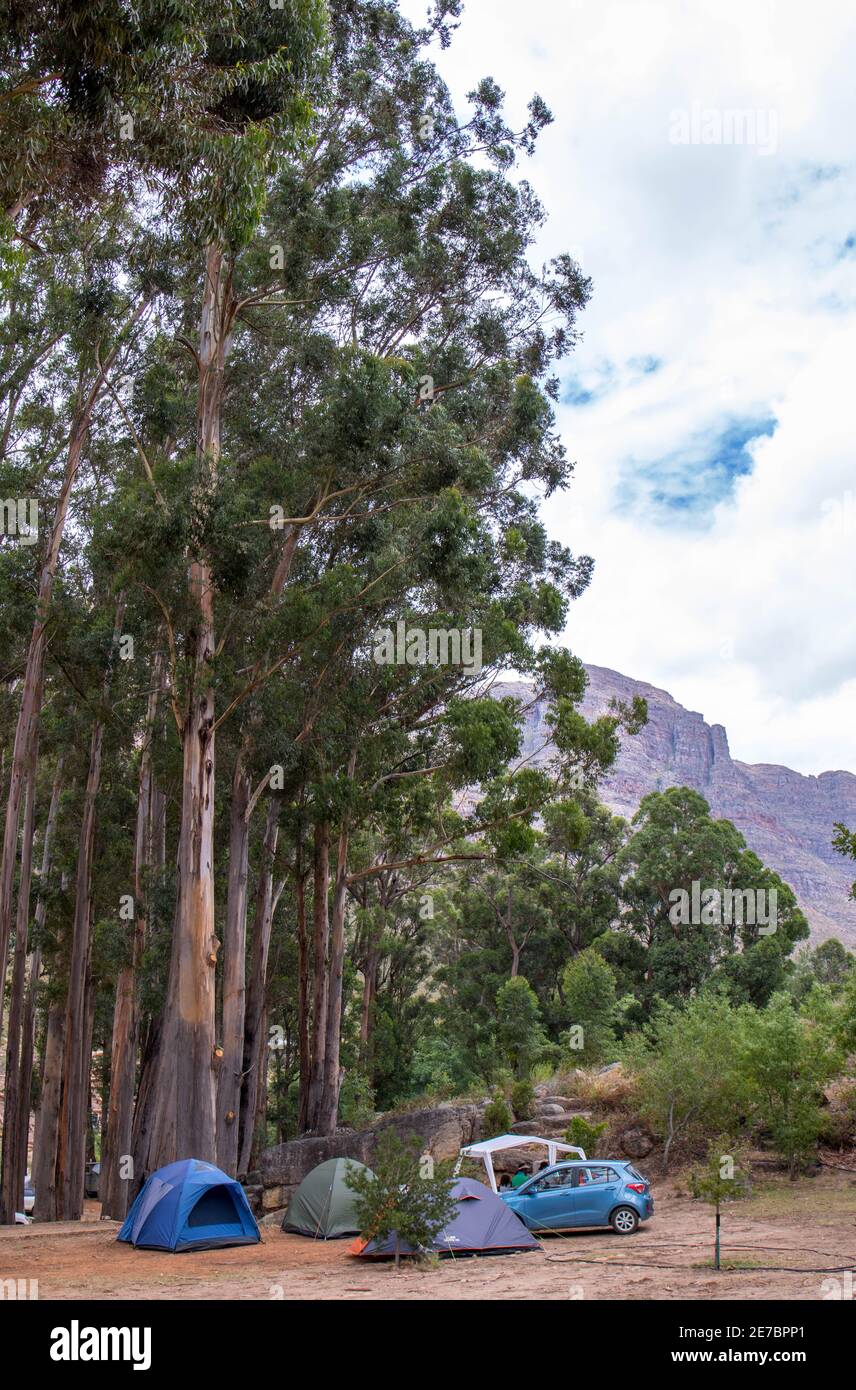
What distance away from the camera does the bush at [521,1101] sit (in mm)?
24250

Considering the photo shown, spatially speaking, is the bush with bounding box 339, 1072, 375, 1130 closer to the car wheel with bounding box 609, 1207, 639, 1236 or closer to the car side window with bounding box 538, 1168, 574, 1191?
the car side window with bounding box 538, 1168, 574, 1191

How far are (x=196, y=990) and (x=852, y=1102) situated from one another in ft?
41.6

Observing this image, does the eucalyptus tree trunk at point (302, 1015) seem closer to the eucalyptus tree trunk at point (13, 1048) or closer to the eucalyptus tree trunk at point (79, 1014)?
the eucalyptus tree trunk at point (79, 1014)

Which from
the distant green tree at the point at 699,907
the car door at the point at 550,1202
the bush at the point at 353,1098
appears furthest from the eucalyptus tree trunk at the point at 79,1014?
the distant green tree at the point at 699,907

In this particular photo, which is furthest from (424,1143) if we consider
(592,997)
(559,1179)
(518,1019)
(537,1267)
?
(518,1019)

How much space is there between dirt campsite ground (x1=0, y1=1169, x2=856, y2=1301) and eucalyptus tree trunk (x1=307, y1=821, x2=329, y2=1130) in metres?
6.32

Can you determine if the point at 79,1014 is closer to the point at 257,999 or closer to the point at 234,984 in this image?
the point at 257,999

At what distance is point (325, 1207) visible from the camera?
17156 millimetres

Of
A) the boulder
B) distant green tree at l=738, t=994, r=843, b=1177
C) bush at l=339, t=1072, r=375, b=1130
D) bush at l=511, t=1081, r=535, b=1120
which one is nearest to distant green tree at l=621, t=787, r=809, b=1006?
bush at l=339, t=1072, r=375, b=1130

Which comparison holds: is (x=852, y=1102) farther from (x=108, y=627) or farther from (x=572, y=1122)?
(x=108, y=627)

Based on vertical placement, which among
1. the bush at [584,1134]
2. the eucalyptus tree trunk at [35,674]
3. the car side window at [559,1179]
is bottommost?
the bush at [584,1134]

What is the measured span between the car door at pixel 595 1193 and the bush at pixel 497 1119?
6.93 meters

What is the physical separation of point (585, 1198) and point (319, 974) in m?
9.72
